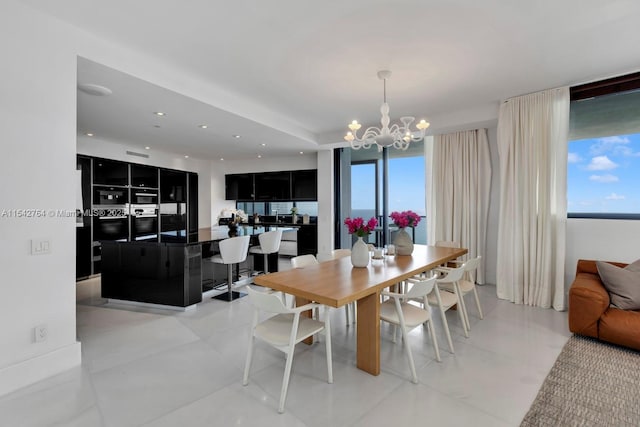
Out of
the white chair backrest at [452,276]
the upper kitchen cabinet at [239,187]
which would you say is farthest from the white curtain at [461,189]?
the upper kitchen cabinet at [239,187]

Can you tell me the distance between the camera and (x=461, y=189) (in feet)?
15.8

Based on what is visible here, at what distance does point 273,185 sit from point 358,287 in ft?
18.4

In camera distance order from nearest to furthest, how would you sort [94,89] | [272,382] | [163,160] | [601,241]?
[272,382] → [94,89] → [601,241] → [163,160]

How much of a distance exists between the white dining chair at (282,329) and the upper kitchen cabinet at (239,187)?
18.6 feet

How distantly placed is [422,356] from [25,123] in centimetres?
353

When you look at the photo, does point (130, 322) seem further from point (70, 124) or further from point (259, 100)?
point (259, 100)

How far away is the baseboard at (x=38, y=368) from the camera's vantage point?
203 centimetres

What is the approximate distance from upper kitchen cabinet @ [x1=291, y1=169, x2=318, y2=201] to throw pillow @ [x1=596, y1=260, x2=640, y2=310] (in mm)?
5028

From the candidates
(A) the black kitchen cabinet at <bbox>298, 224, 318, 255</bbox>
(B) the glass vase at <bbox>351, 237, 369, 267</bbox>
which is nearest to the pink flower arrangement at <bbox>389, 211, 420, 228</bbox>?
(B) the glass vase at <bbox>351, 237, 369, 267</bbox>

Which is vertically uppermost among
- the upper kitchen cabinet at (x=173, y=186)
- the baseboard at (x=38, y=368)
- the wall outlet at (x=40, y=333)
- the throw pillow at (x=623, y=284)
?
the upper kitchen cabinet at (x=173, y=186)

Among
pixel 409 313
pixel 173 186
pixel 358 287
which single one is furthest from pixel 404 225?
pixel 173 186

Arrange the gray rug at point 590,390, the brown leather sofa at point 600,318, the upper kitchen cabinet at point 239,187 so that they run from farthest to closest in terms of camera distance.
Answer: the upper kitchen cabinet at point 239,187 < the brown leather sofa at point 600,318 < the gray rug at point 590,390

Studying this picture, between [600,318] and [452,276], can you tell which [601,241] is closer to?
[600,318]

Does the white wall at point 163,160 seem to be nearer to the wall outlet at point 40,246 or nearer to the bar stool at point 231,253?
the bar stool at point 231,253
